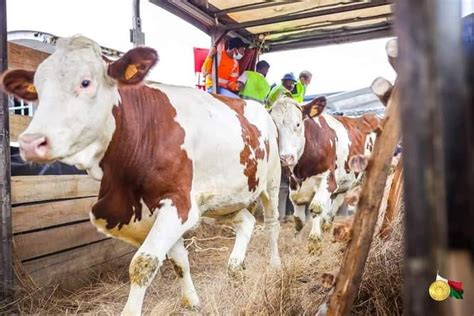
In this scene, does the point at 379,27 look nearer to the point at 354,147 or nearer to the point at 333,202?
the point at 354,147

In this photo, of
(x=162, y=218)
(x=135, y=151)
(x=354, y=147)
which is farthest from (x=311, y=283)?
(x=354, y=147)

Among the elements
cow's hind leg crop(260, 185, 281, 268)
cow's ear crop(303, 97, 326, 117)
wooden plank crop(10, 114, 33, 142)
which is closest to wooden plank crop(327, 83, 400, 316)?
wooden plank crop(10, 114, 33, 142)

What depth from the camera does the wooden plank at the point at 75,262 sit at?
361 centimetres

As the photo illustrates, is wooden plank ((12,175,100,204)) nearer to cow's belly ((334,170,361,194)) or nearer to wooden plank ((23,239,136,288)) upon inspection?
wooden plank ((23,239,136,288))

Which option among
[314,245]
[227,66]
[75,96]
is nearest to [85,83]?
[75,96]

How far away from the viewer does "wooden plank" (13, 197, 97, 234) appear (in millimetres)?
3461

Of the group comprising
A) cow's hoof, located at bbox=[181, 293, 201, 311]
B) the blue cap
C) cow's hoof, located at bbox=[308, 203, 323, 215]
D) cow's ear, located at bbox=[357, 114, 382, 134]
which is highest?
the blue cap

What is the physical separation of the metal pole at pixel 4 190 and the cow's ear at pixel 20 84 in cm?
47

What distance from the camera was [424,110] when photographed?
0.58 m

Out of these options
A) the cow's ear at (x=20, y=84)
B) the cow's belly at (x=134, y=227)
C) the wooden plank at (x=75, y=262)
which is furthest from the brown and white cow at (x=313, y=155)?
the cow's ear at (x=20, y=84)

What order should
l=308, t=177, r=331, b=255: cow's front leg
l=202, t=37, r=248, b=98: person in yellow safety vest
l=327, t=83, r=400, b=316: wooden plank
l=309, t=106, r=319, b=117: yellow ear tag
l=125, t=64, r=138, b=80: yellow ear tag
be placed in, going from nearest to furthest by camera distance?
l=327, t=83, r=400, b=316: wooden plank
l=125, t=64, r=138, b=80: yellow ear tag
l=308, t=177, r=331, b=255: cow's front leg
l=309, t=106, r=319, b=117: yellow ear tag
l=202, t=37, r=248, b=98: person in yellow safety vest

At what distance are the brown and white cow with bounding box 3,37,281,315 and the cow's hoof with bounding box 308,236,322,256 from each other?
113cm

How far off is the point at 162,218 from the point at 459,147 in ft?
7.55

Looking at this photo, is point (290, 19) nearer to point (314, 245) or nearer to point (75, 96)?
point (314, 245)
